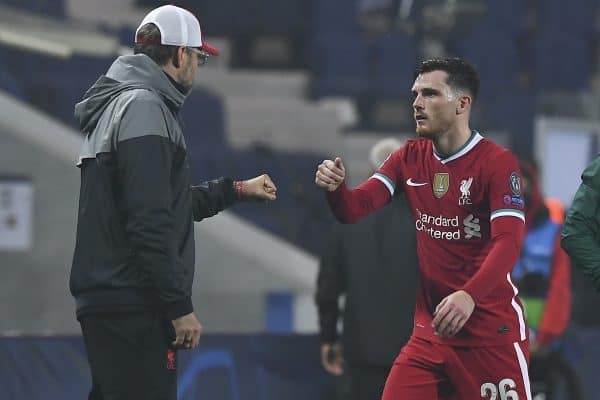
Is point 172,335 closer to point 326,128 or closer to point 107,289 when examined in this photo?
point 107,289

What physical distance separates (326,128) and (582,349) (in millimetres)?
8238

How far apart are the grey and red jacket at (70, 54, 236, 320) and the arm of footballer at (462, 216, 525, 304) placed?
100 centimetres

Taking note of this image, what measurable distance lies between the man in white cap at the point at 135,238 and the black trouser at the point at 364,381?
2.07 m

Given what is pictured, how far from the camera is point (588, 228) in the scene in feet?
16.0

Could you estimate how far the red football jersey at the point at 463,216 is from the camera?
494 cm

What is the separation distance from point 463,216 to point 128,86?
1346 mm

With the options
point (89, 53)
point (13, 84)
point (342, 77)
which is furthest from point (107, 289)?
point (342, 77)

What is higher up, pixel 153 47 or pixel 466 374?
pixel 153 47

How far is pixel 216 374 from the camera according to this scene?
7508 mm

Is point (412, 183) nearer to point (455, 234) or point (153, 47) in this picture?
point (455, 234)

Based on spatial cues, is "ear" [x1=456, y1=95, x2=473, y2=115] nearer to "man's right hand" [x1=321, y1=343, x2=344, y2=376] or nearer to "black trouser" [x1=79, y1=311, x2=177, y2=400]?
"black trouser" [x1=79, y1=311, x2=177, y2=400]

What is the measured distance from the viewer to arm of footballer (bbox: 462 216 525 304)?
4719 millimetres

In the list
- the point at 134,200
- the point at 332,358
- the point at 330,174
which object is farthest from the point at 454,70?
the point at 332,358

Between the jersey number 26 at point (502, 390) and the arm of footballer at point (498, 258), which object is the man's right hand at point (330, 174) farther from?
the jersey number 26 at point (502, 390)
